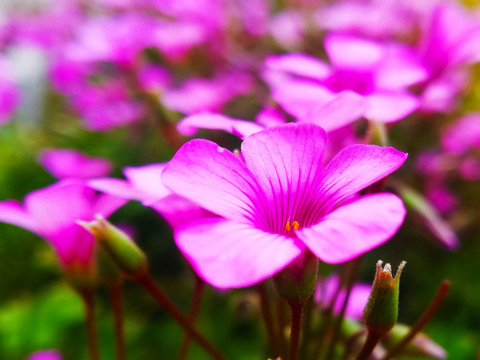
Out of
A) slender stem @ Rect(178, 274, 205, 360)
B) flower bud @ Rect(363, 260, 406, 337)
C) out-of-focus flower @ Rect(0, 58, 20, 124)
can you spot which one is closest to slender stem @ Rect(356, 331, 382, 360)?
flower bud @ Rect(363, 260, 406, 337)

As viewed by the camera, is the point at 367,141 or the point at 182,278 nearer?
Result: the point at 367,141

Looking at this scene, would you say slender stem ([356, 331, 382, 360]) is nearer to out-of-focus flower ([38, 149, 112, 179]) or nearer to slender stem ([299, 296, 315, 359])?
slender stem ([299, 296, 315, 359])

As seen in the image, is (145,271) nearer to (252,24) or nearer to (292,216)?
(292,216)

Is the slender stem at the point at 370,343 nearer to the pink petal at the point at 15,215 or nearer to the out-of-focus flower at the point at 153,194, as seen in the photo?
the out-of-focus flower at the point at 153,194

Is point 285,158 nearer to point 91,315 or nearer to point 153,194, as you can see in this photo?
point 153,194

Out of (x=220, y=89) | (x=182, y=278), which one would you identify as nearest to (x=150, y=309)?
(x=182, y=278)

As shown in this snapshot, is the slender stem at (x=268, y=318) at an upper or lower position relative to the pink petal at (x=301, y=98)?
lower

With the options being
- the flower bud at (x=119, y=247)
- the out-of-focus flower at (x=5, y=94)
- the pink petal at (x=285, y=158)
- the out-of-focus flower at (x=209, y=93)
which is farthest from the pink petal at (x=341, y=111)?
the out-of-focus flower at (x=5, y=94)
